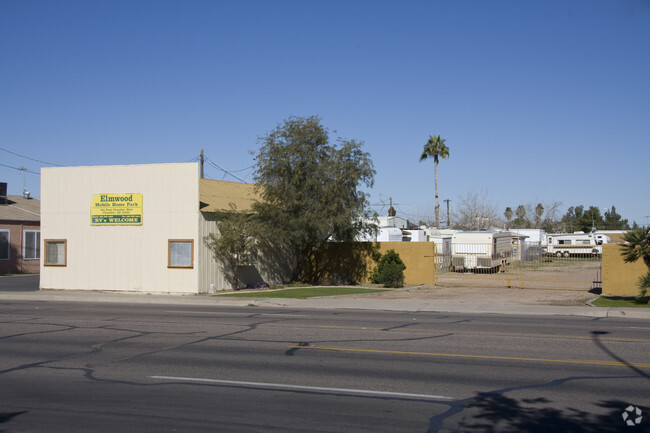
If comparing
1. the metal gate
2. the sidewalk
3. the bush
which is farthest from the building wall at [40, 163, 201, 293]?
the metal gate

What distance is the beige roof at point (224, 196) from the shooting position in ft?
90.3

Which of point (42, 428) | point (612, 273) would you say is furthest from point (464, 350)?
point (612, 273)

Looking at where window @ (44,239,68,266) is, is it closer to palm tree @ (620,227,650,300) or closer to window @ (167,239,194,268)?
window @ (167,239,194,268)

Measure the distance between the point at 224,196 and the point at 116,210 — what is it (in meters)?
5.42

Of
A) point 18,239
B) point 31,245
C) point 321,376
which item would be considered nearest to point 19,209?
point 31,245

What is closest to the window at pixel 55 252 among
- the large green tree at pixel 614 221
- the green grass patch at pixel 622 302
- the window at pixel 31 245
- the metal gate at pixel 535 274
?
the window at pixel 31 245

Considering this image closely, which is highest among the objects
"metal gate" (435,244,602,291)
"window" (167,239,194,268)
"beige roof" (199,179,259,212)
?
"beige roof" (199,179,259,212)

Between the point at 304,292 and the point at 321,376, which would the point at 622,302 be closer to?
the point at 304,292

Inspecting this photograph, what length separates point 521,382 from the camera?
932 cm

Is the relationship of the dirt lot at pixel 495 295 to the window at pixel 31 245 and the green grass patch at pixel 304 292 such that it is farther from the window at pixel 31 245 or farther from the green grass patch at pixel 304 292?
the window at pixel 31 245

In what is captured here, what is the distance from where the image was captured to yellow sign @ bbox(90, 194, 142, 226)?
2671 centimetres

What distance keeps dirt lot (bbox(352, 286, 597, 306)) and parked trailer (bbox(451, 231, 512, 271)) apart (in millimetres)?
5964

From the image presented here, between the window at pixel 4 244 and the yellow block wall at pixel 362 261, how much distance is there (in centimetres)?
2039

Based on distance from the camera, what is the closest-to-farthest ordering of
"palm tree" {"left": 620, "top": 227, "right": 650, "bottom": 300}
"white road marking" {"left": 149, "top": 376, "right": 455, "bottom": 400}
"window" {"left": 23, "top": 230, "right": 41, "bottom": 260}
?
"white road marking" {"left": 149, "top": 376, "right": 455, "bottom": 400} → "palm tree" {"left": 620, "top": 227, "right": 650, "bottom": 300} → "window" {"left": 23, "top": 230, "right": 41, "bottom": 260}
